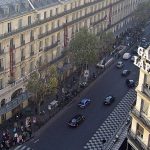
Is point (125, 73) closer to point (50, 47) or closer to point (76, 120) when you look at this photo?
point (50, 47)

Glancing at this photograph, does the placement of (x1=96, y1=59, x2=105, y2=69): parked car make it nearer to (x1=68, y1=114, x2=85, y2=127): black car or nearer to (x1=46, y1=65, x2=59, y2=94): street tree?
(x1=46, y1=65, x2=59, y2=94): street tree

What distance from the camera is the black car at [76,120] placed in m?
71.9

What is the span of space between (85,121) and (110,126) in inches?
199

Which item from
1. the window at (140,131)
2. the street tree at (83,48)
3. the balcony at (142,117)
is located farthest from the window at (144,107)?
the street tree at (83,48)

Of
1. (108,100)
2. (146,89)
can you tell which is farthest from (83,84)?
(146,89)

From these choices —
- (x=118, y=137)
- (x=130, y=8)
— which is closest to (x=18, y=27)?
(x=118, y=137)

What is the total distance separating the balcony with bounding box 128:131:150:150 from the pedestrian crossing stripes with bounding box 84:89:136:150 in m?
13.8

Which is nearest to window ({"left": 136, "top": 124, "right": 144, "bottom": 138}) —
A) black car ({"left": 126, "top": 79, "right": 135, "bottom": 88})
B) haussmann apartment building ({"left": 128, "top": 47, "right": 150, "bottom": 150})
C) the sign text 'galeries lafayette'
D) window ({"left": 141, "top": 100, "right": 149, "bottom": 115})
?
haussmann apartment building ({"left": 128, "top": 47, "right": 150, "bottom": 150})

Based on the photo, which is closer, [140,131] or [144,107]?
[144,107]

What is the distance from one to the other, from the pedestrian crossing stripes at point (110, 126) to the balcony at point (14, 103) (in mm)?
16122

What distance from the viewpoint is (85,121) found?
245ft

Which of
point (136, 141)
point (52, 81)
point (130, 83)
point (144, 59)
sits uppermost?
point (144, 59)

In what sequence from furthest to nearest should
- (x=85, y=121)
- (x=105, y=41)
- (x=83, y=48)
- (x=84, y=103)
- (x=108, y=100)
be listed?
(x=105, y=41) < (x=83, y=48) < (x=108, y=100) < (x=84, y=103) < (x=85, y=121)

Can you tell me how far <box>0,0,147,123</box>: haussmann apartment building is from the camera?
237 ft
